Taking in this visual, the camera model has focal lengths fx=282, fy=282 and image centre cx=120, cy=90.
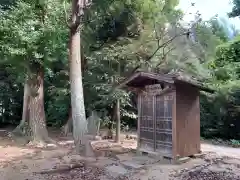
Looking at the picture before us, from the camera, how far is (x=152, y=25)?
35.7 feet

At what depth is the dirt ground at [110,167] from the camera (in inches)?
245

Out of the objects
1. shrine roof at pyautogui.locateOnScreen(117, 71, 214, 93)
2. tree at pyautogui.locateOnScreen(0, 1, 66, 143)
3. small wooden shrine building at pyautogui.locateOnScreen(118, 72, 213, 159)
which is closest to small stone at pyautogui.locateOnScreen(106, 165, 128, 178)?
small wooden shrine building at pyautogui.locateOnScreen(118, 72, 213, 159)

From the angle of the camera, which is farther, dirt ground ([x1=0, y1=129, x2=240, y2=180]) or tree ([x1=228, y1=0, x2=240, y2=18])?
tree ([x1=228, y1=0, x2=240, y2=18])

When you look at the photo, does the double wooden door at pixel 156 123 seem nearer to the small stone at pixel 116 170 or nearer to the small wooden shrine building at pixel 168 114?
the small wooden shrine building at pixel 168 114

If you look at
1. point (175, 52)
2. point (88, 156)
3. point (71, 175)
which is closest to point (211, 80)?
point (175, 52)

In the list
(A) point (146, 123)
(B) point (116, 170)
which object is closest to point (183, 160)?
(A) point (146, 123)

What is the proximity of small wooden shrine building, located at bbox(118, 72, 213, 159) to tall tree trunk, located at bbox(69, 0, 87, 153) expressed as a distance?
5.11ft

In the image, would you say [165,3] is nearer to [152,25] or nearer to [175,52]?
[152,25]

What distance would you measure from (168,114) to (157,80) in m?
1.02

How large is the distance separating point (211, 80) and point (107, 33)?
5.15m

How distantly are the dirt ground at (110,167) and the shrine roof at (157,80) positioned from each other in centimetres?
204

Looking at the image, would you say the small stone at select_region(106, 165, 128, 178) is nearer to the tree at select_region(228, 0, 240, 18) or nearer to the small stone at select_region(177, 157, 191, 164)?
the small stone at select_region(177, 157, 191, 164)

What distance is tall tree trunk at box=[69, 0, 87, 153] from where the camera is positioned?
8.23m

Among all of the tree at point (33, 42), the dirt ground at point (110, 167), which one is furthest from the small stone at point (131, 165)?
the tree at point (33, 42)
